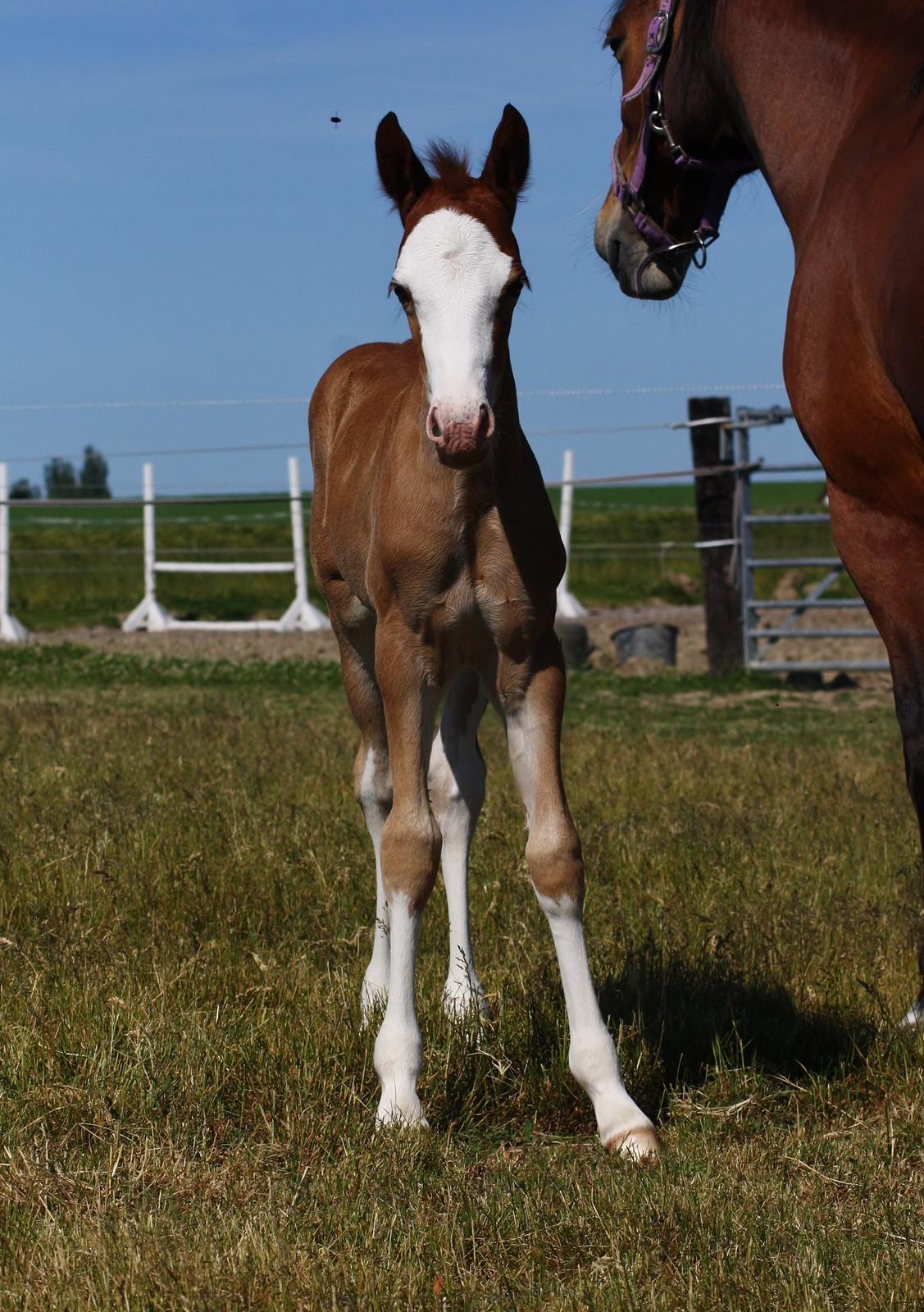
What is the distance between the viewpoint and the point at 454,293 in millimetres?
3252

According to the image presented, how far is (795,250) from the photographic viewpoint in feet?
11.5

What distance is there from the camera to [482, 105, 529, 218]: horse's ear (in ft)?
11.6

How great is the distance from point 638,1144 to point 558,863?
64 centimetres

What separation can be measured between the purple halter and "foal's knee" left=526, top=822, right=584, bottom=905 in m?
1.61

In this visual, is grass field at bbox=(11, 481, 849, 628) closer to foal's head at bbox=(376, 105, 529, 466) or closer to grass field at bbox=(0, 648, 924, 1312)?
grass field at bbox=(0, 648, 924, 1312)

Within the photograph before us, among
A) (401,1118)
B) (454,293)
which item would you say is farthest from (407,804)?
(454,293)

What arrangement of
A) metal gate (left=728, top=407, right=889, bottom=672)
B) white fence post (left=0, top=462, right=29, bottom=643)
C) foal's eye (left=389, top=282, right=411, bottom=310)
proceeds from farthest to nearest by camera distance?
1. white fence post (left=0, top=462, right=29, bottom=643)
2. metal gate (left=728, top=407, right=889, bottom=672)
3. foal's eye (left=389, top=282, right=411, bottom=310)

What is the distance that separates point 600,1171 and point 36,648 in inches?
482

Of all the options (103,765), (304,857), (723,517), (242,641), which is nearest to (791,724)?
(723,517)

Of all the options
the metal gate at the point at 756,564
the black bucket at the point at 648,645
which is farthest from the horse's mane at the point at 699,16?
the black bucket at the point at 648,645

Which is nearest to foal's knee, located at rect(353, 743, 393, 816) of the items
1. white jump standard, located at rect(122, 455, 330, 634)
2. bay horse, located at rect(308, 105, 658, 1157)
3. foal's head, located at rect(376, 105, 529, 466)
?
bay horse, located at rect(308, 105, 658, 1157)

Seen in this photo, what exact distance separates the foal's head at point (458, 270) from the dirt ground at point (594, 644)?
944 cm

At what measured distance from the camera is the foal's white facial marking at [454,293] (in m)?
3.18

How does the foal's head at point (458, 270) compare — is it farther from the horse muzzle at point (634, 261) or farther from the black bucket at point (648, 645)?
the black bucket at point (648, 645)
